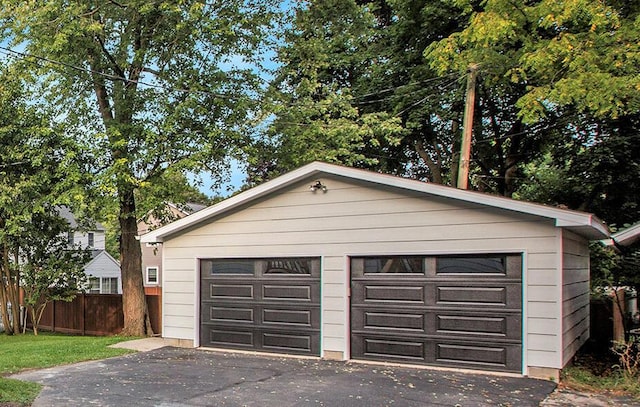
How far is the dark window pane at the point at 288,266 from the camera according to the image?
9.10 metres

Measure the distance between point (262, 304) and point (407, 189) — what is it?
10.8ft

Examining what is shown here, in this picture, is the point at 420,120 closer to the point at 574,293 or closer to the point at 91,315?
the point at 574,293

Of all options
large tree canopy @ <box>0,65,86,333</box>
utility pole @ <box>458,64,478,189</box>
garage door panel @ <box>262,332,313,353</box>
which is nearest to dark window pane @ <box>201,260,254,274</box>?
garage door panel @ <box>262,332,313,353</box>

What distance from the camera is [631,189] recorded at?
597 inches

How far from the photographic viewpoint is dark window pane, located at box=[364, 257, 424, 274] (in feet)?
27.0

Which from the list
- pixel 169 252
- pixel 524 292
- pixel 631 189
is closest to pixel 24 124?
pixel 169 252

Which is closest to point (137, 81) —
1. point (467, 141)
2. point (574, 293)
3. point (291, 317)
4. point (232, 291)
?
point (232, 291)

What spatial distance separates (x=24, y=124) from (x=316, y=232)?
29.6 feet

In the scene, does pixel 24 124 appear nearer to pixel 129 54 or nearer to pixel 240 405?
pixel 129 54

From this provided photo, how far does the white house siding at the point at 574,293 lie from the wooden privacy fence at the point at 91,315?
Result: 10327mm

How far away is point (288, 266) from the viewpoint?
9.29 m

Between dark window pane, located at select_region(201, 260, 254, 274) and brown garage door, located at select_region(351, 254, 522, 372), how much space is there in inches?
81.4

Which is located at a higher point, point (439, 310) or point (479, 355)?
point (439, 310)

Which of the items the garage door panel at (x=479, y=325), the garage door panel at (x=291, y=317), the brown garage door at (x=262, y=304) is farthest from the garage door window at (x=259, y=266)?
the garage door panel at (x=479, y=325)
